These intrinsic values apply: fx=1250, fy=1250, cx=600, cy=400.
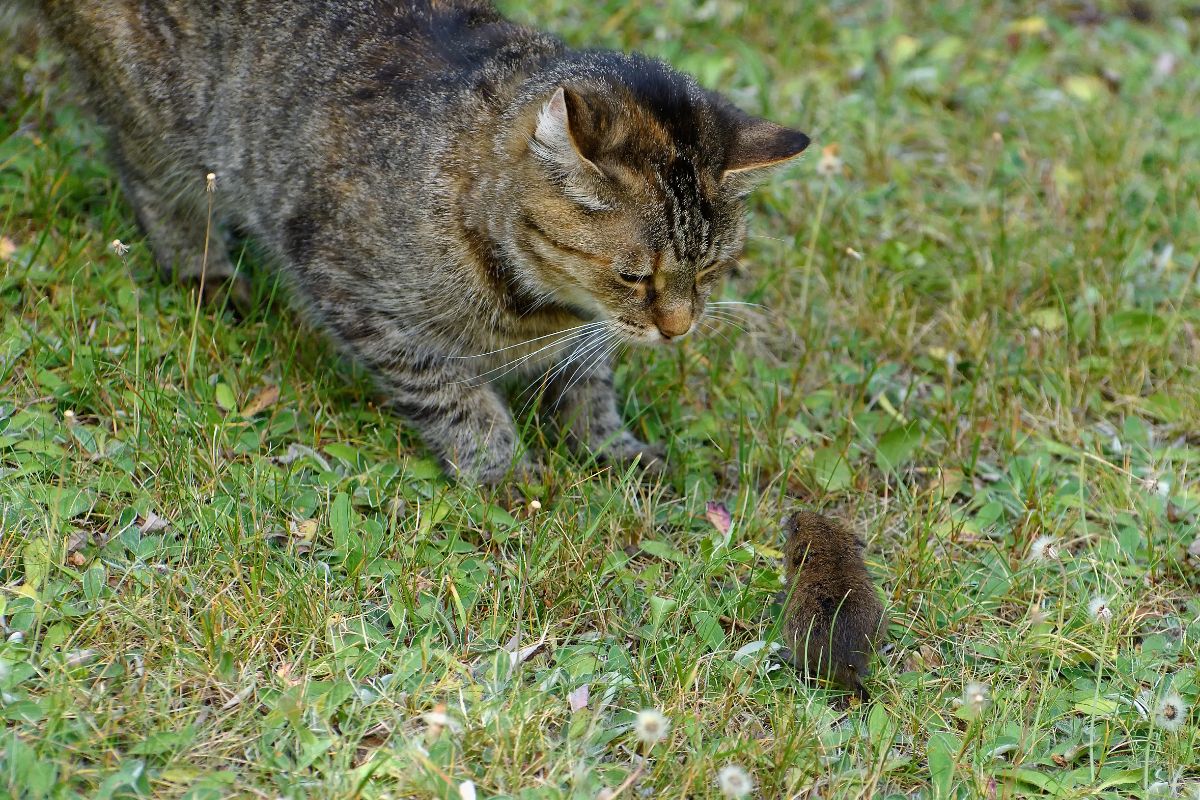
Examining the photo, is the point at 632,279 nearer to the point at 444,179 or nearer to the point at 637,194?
the point at 637,194

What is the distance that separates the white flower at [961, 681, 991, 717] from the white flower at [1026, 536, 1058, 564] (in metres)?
0.61

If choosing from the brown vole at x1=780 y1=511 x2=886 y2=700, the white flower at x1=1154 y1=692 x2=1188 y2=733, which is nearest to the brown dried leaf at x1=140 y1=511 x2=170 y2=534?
the brown vole at x1=780 y1=511 x2=886 y2=700

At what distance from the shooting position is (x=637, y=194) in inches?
137

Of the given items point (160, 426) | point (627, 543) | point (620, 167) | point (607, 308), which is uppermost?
point (620, 167)

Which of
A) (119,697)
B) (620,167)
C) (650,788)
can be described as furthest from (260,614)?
(620,167)

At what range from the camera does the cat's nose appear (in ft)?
12.1

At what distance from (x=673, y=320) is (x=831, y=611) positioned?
97cm

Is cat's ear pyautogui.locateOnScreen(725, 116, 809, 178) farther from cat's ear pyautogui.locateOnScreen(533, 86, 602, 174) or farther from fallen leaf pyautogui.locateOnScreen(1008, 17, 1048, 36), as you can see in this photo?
fallen leaf pyautogui.locateOnScreen(1008, 17, 1048, 36)

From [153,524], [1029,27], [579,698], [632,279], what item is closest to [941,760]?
[579,698]

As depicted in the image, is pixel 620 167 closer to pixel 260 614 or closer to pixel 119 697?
pixel 260 614

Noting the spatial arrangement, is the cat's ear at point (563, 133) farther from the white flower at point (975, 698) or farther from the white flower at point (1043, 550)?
the white flower at point (1043, 550)

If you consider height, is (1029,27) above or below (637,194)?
below

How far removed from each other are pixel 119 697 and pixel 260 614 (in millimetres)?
410

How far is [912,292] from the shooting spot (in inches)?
197
